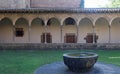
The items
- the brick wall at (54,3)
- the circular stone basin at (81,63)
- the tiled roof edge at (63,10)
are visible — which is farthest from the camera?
the brick wall at (54,3)

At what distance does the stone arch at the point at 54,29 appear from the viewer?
28.1m

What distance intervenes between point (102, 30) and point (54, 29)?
550 centimetres

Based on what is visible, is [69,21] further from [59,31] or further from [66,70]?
[66,70]

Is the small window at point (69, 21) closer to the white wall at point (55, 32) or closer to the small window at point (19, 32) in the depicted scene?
the white wall at point (55, 32)

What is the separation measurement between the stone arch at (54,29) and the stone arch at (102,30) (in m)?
4.38

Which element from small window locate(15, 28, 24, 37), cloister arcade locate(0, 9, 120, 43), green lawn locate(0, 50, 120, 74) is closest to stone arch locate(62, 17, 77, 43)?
cloister arcade locate(0, 9, 120, 43)

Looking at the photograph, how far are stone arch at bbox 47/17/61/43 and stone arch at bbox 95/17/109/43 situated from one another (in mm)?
4380

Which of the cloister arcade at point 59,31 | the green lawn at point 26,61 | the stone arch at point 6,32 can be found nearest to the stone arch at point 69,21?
the cloister arcade at point 59,31

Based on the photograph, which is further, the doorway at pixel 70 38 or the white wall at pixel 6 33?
the doorway at pixel 70 38

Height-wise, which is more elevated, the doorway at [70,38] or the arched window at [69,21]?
the arched window at [69,21]

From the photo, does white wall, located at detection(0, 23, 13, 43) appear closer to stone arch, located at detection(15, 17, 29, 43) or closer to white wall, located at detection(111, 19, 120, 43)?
stone arch, located at detection(15, 17, 29, 43)

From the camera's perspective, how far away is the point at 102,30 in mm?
28141

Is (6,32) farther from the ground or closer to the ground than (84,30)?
closer to the ground

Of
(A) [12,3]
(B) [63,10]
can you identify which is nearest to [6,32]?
(A) [12,3]
